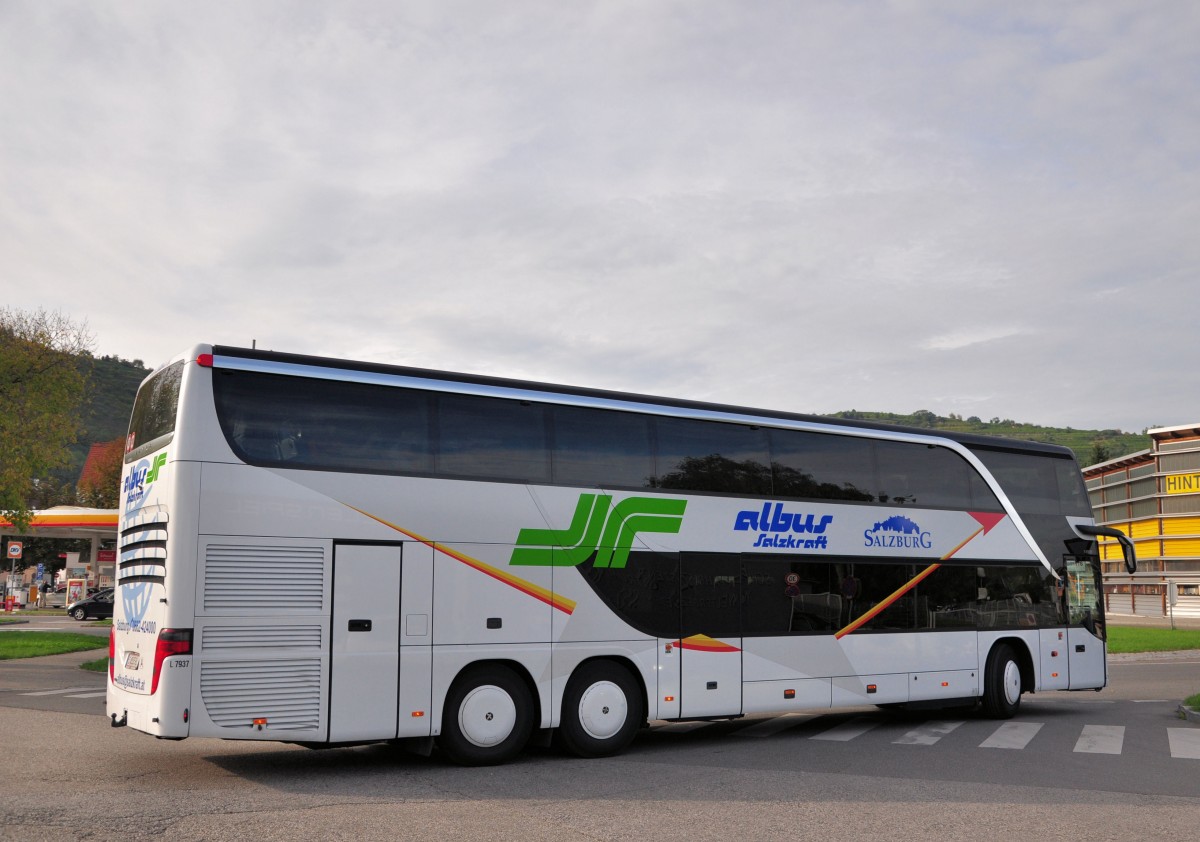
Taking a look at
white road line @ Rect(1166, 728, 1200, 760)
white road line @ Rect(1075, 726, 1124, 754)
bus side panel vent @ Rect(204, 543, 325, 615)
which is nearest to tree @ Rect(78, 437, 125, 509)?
bus side panel vent @ Rect(204, 543, 325, 615)

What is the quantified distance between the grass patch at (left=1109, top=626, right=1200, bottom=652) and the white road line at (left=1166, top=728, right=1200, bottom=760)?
57.8ft

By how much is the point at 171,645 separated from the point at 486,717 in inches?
129

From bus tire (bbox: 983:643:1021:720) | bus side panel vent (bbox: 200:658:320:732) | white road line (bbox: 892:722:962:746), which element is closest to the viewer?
Result: bus side panel vent (bbox: 200:658:320:732)

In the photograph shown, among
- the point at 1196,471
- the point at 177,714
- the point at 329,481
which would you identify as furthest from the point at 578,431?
the point at 1196,471

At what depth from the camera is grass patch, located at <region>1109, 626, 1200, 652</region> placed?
105 ft

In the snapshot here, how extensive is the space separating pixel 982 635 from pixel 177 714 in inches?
457

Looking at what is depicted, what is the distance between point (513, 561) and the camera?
38.4ft

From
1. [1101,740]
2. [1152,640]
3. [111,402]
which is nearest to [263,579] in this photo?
[1101,740]

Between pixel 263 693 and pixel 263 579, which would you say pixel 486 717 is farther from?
pixel 263 579

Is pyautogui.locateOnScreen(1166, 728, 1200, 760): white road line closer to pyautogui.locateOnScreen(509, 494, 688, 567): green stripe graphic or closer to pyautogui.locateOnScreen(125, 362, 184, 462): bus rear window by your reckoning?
pyautogui.locateOnScreen(509, 494, 688, 567): green stripe graphic

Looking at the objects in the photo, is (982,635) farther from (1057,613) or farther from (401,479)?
(401,479)

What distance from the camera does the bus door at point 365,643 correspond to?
10.4 metres

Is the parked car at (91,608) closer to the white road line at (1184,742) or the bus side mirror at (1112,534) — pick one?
the bus side mirror at (1112,534)

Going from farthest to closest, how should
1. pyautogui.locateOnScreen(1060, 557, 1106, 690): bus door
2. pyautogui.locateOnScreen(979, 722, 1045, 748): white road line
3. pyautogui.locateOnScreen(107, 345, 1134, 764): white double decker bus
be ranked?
pyautogui.locateOnScreen(1060, 557, 1106, 690): bus door, pyautogui.locateOnScreen(979, 722, 1045, 748): white road line, pyautogui.locateOnScreen(107, 345, 1134, 764): white double decker bus
